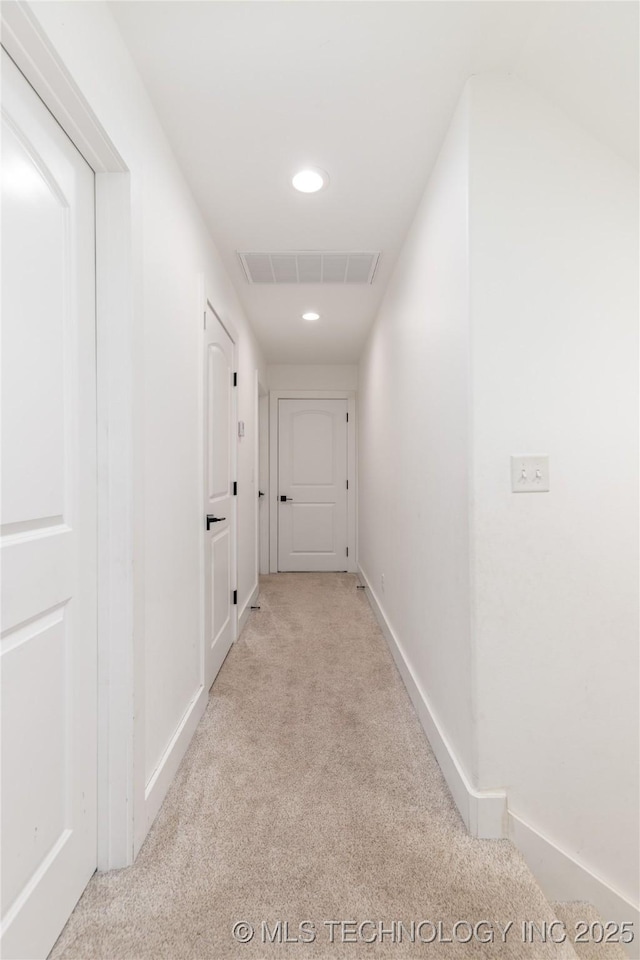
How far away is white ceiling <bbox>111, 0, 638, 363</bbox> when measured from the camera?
4.08 feet

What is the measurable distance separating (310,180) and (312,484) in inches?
141

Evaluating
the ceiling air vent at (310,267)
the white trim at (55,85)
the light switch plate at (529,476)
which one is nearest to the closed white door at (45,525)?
the white trim at (55,85)

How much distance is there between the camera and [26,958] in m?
0.96

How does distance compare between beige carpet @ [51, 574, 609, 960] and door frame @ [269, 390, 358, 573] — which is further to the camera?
door frame @ [269, 390, 358, 573]

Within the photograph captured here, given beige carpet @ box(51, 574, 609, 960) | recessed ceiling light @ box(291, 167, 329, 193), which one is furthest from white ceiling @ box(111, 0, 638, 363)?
beige carpet @ box(51, 574, 609, 960)

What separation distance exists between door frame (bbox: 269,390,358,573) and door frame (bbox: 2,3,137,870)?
3902mm

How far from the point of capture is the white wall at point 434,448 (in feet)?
4.92

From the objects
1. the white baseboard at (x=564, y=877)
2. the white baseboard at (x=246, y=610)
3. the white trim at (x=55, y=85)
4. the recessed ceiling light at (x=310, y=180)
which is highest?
the recessed ceiling light at (x=310, y=180)

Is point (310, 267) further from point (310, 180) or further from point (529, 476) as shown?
point (529, 476)

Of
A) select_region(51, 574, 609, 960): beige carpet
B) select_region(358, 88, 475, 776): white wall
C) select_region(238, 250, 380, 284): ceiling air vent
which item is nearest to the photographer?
select_region(51, 574, 609, 960): beige carpet

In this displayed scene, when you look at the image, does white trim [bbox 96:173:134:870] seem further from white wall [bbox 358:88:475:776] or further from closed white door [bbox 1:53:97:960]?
white wall [bbox 358:88:475:776]

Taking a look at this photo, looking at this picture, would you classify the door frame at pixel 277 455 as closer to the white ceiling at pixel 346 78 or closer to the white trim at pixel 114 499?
the white ceiling at pixel 346 78

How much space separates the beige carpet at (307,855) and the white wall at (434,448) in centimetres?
23

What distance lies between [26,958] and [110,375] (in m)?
1.35
